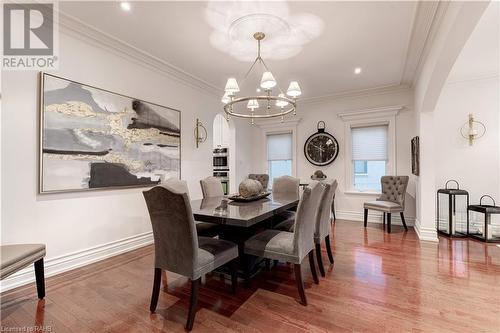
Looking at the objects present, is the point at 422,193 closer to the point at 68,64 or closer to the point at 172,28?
the point at 172,28

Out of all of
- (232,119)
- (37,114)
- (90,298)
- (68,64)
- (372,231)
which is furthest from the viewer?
(232,119)

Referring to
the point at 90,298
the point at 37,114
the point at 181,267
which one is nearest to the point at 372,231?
Answer: the point at 181,267

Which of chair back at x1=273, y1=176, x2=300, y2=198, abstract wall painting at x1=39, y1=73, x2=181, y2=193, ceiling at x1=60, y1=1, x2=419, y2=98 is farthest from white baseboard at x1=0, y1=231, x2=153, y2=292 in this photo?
ceiling at x1=60, y1=1, x2=419, y2=98

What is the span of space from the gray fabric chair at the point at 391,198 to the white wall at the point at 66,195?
154 inches

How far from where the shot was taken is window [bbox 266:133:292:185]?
6.09m

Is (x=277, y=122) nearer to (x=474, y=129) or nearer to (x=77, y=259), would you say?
(x=474, y=129)

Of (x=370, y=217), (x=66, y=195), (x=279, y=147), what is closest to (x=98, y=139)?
(x=66, y=195)

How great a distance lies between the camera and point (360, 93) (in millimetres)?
5062

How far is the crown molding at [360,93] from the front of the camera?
4738 millimetres

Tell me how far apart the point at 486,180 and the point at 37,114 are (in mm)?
6435

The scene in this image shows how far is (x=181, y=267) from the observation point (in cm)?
182

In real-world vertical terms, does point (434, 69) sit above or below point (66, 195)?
above

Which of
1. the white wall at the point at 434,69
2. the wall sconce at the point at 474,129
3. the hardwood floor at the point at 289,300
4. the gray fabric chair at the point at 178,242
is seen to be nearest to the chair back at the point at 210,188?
the hardwood floor at the point at 289,300

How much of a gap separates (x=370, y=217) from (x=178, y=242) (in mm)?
4485
